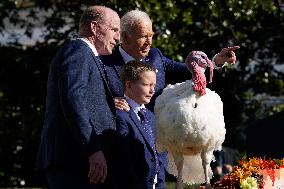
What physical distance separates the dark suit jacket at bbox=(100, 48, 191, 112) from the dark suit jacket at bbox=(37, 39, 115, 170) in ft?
0.86

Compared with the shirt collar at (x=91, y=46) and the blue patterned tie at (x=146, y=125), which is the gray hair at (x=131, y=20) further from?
the blue patterned tie at (x=146, y=125)

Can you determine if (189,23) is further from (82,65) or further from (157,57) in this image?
(82,65)

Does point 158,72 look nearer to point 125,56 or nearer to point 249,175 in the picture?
point 125,56

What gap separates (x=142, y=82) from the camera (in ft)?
14.1

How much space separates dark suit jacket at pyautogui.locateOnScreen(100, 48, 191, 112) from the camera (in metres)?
4.60

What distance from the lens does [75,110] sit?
4078mm

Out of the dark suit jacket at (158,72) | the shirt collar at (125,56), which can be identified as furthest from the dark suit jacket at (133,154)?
the shirt collar at (125,56)

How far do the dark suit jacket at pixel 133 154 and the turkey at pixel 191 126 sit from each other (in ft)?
0.33

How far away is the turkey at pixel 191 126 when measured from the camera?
4.07 metres

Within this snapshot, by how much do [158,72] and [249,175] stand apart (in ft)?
2.83

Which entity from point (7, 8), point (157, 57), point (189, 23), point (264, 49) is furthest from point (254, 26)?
point (157, 57)

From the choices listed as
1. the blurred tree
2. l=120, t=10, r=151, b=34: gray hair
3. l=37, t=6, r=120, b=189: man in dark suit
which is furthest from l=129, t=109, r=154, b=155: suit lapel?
the blurred tree

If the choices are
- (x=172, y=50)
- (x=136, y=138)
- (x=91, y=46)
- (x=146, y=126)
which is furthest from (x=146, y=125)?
(x=172, y=50)

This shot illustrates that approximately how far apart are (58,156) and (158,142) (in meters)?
0.54
